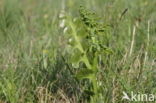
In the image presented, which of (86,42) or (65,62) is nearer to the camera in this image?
(86,42)

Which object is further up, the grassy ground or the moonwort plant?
the moonwort plant

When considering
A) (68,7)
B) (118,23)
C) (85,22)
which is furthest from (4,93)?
(68,7)

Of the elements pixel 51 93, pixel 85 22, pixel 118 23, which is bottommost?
pixel 51 93

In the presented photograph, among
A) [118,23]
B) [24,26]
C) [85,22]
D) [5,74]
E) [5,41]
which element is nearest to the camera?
[85,22]

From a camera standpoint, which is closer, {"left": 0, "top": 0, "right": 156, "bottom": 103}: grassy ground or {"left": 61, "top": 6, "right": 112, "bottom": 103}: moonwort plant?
{"left": 61, "top": 6, "right": 112, "bottom": 103}: moonwort plant

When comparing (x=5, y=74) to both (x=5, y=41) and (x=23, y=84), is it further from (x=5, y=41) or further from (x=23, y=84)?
(x=5, y=41)

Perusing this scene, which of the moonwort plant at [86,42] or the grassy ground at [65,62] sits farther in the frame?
the grassy ground at [65,62]

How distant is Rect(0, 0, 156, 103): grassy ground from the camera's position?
7.87 feet

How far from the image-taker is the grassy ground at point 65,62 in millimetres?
2398

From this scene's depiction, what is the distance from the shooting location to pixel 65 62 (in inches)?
103

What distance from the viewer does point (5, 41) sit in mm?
3422

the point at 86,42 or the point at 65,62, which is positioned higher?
the point at 86,42

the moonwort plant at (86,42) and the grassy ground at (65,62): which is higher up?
the moonwort plant at (86,42)

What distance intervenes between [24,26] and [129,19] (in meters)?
0.98
